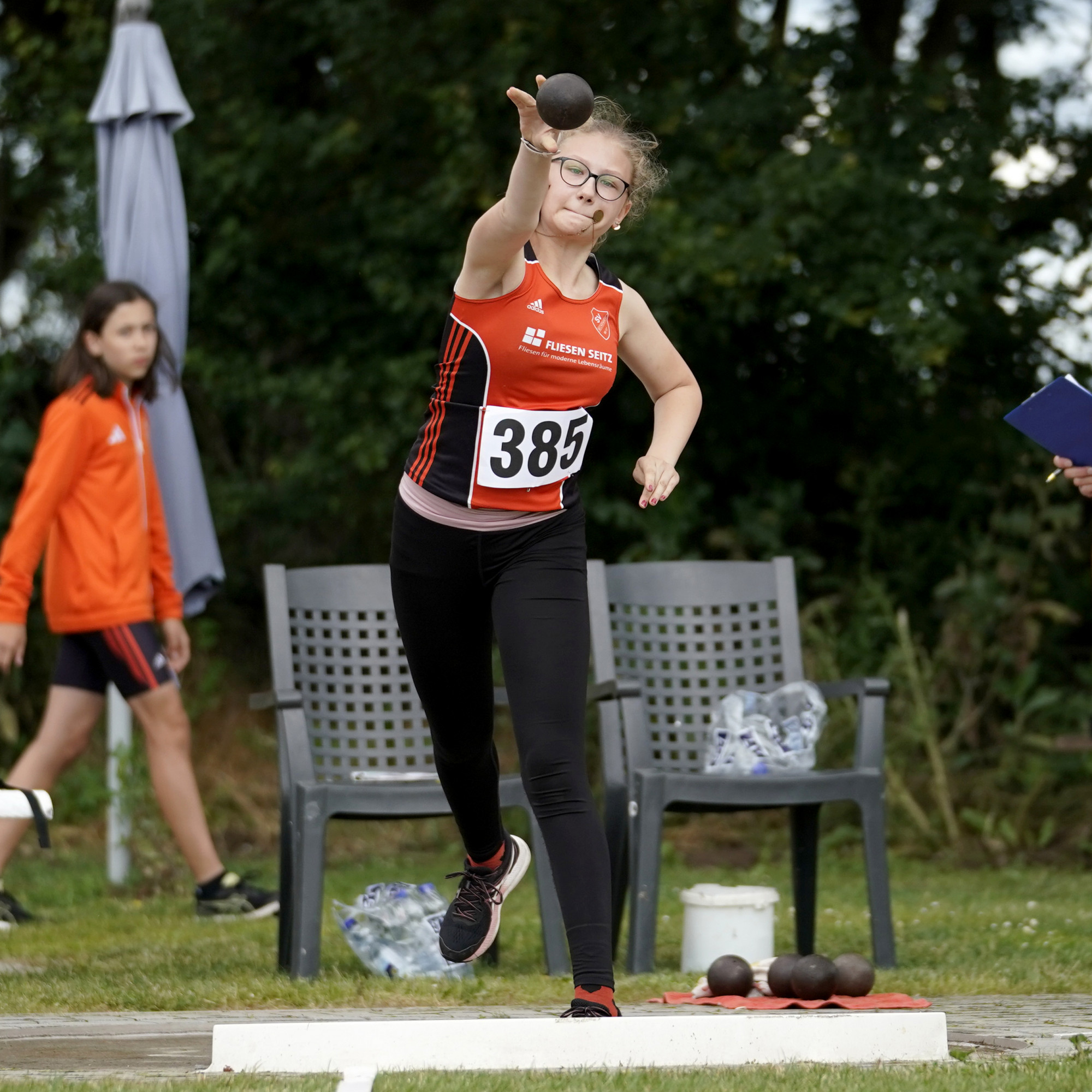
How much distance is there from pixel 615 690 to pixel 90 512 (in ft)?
6.35

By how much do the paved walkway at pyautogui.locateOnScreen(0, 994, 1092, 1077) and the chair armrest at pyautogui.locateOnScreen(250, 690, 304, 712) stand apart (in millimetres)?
1039

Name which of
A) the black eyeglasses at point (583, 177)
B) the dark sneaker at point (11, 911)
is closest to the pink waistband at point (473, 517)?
the black eyeglasses at point (583, 177)

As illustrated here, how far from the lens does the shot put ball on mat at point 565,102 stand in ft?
8.75

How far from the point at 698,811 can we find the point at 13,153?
26.8 feet

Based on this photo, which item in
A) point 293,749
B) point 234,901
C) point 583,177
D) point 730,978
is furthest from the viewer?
point 234,901

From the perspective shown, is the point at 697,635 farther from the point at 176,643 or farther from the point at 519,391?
the point at 519,391

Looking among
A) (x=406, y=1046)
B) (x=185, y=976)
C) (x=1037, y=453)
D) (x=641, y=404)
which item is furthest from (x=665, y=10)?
(x=406, y=1046)

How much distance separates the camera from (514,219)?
286 centimetres

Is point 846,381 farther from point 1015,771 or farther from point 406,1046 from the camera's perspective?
point 406,1046

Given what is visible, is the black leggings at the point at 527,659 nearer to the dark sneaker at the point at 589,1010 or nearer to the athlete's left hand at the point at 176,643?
the dark sneaker at the point at 589,1010

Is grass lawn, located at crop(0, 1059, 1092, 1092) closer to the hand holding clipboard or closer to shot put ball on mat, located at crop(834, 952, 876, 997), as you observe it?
shot put ball on mat, located at crop(834, 952, 876, 997)

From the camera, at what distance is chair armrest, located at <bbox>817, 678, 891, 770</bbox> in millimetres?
4664

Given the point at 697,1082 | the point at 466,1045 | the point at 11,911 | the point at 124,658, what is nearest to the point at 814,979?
the point at 697,1082

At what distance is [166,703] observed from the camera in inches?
212
